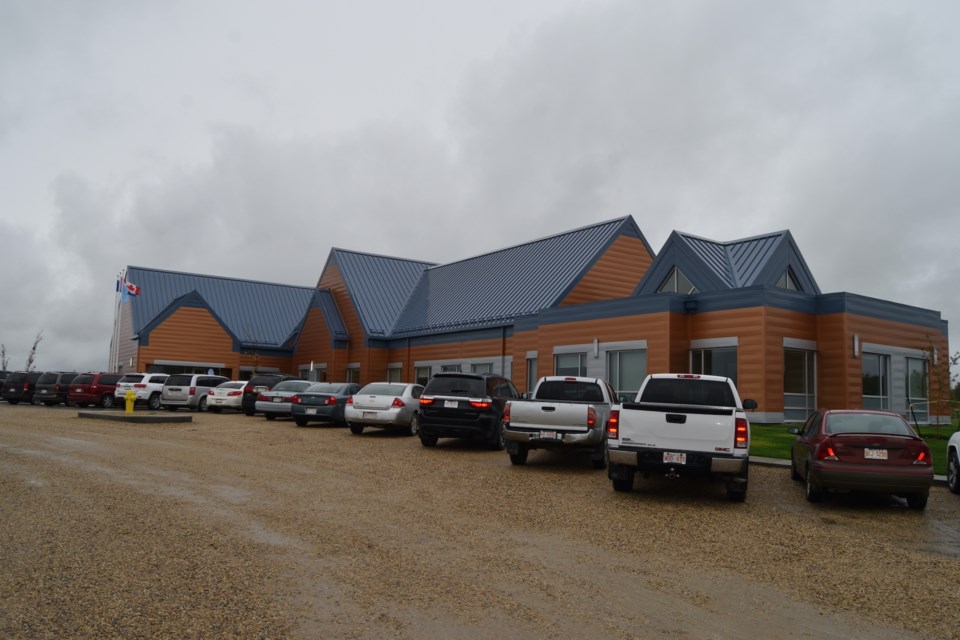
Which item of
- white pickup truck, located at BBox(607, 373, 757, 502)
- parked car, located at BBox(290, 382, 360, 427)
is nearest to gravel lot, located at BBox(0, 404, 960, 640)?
white pickup truck, located at BBox(607, 373, 757, 502)

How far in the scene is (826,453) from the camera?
11523 mm

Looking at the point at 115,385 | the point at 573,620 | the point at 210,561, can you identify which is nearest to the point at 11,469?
the point at 210,561

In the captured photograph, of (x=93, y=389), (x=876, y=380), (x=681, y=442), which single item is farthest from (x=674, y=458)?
(x=93, y=389)

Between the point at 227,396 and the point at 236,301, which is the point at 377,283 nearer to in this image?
the point at 227,396

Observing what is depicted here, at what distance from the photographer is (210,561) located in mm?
7043

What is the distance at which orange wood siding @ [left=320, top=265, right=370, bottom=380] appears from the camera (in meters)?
40.6

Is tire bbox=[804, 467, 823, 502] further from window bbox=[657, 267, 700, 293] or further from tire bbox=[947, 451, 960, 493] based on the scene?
window bbox=[657, 267, 700, 293]

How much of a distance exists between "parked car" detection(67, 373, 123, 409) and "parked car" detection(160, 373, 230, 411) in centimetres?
291

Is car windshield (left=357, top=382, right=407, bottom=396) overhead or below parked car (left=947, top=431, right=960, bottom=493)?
overhead

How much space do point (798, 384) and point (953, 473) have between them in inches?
451

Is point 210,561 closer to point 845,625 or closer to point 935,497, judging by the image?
point 845,625

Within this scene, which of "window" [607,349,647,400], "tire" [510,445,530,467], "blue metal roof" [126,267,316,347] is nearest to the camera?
"tire" [510,445,530,467]

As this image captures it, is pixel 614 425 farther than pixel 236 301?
No

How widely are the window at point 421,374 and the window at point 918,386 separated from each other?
2002 centimetres
